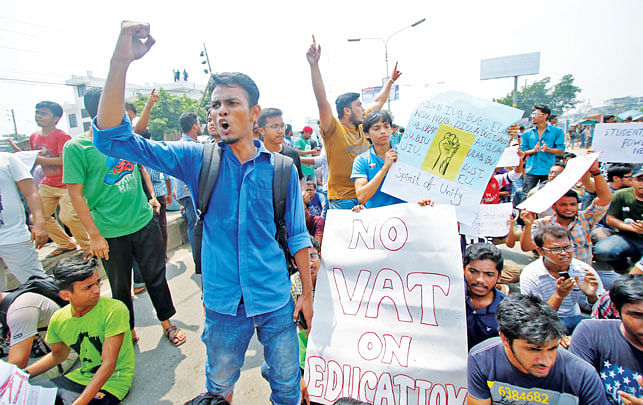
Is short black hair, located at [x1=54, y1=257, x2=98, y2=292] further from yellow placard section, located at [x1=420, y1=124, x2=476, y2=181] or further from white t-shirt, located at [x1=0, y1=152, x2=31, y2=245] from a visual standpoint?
yellow placard section, located at [x1=420, y1=124, x2=476, y2=181]

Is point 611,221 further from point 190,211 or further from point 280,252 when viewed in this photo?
point 190,211

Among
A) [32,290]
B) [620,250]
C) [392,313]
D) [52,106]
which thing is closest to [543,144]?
[620,250]

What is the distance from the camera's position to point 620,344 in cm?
161

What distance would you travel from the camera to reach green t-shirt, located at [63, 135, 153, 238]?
2.26 metres

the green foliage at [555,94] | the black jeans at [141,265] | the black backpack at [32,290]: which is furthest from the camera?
the green foliage at [555,94]

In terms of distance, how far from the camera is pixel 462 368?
1.36 meters

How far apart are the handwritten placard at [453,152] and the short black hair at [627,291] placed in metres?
0.79

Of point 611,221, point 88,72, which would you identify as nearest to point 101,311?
point 611,221

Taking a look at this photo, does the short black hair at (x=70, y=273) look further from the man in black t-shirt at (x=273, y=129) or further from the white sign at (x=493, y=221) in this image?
the white sign at (x=493, y=221)

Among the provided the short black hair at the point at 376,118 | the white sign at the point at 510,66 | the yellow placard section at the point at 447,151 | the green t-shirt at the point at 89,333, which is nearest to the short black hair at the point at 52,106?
the green t-shirt at the point at 89,333

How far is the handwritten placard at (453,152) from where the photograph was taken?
7.07ft

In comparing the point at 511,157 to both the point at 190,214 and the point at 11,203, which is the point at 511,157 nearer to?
the point at 190,214

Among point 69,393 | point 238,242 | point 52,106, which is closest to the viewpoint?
point 238,242

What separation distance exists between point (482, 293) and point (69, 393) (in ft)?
8.69
